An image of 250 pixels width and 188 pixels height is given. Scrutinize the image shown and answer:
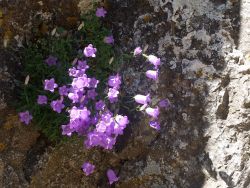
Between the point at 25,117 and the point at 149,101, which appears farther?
the point at 149,101

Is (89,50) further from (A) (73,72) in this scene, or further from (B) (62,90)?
(B) (62,90)

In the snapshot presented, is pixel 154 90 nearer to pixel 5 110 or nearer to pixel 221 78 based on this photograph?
pixel 221 78

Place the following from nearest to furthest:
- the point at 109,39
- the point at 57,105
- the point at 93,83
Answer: the point at 57,105
the point at 93,83
the point at 109,39

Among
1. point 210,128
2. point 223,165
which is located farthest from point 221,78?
point 223,165

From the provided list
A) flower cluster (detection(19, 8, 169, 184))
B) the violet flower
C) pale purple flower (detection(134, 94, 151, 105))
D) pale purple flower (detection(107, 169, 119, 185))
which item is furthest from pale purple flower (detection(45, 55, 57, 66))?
pale purple flower (detection(107, 169, 119, 185))

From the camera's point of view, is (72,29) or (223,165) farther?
(72,29)

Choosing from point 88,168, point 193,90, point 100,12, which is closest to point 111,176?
point 88,168

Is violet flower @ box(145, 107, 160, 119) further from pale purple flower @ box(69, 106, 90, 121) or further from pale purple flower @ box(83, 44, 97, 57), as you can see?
pale purple flower @ box(83, 44, 97, 57)
